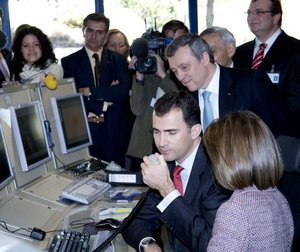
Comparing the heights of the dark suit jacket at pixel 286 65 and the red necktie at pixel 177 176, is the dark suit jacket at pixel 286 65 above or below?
above

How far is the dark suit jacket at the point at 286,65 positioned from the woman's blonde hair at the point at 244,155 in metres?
1.86

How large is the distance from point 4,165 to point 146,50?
49.8 inches

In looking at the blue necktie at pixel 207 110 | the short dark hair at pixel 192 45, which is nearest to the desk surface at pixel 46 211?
the blue necktie at pixel 207 110

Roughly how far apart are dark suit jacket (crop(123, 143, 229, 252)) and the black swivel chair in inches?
10.4

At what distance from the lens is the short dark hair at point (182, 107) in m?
2.08

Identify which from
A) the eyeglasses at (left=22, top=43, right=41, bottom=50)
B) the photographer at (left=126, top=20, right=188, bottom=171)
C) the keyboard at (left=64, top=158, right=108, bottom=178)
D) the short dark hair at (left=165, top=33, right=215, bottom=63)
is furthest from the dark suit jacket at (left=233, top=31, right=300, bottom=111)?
the eyeglasses at (left=22, top=43, right=41, bottom=50)

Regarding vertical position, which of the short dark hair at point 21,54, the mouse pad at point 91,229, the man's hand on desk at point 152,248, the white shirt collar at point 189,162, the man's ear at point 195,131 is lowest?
the man's hand on desk at point 152,248

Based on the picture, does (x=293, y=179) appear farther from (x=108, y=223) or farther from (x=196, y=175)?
(x=108, y=223)

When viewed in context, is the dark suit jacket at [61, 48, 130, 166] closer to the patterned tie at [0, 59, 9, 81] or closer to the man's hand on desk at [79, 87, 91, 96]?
the man's hand on desk at [79, 87, 91, 96]

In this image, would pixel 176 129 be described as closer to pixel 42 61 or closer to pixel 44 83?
pixel 44 83

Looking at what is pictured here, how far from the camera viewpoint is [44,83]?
2939 millimetres

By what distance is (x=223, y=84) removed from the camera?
8.89 ft

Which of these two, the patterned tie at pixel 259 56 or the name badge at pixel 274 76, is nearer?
the name badge at pixel 274 76

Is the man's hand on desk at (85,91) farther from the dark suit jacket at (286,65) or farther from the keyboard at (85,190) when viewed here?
the dark suit jacket at (286,65)
